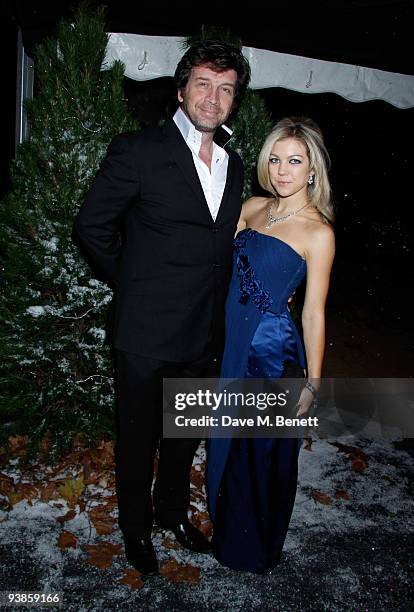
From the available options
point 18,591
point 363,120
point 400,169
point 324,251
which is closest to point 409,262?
point 400,169

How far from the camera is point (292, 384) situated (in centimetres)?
273

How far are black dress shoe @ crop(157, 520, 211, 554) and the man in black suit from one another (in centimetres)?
27

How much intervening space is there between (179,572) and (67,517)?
893mm

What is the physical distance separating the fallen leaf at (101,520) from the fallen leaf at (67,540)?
0.16m

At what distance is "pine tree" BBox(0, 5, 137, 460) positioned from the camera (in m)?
3.44

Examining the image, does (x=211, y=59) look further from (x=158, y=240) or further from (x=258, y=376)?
(x=258, y=376)

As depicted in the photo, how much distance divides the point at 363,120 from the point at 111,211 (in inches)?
549

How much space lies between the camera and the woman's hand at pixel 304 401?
2715 millimetres

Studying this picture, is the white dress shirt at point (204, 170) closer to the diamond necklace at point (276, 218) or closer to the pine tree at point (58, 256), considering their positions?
the diamond necklace at point (276, 218)

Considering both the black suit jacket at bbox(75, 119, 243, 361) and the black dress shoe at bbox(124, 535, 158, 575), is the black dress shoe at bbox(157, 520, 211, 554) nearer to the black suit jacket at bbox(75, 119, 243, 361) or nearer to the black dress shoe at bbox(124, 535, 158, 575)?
the black dress shoe at bbox(124, 535, 158, 575)

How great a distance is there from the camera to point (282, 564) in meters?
2.99

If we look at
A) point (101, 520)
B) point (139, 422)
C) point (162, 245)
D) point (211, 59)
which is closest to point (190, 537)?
point (101, 520)

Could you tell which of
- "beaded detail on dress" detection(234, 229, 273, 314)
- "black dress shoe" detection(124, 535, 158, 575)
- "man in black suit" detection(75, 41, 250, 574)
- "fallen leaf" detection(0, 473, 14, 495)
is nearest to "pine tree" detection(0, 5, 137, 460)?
"fallen leaf" detection(0, 473, 14, 495)

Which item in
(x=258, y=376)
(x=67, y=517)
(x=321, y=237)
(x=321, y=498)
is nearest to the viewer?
(x=321, y=237)
